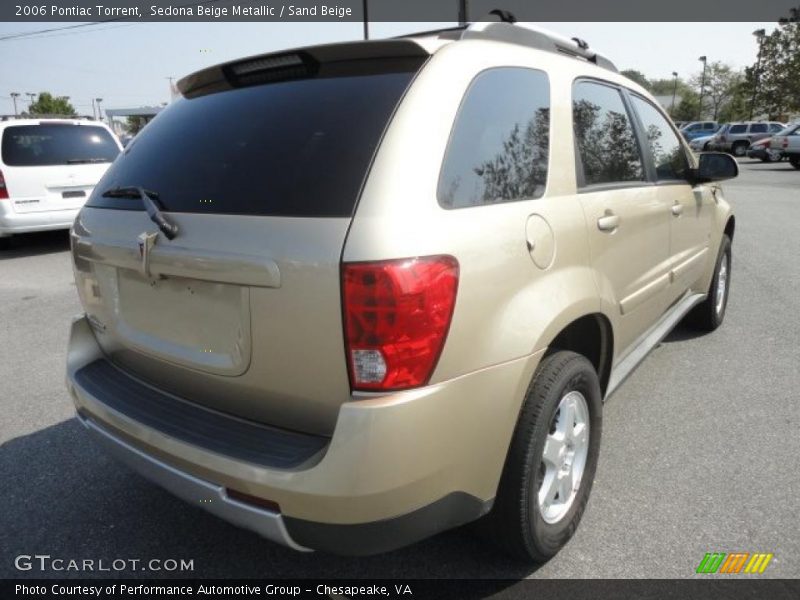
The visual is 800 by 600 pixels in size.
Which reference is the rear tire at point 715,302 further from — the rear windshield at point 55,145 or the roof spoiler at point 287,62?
the rear windshield at point 55,145

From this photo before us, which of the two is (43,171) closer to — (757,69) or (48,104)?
(757,69)

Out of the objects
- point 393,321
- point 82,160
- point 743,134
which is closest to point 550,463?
point 393,321

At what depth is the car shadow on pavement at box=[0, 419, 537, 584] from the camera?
224 cm

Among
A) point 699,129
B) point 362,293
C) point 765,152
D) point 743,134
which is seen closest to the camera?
point 362,293

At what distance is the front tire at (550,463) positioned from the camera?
6.45ft

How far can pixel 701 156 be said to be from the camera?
3.85 m

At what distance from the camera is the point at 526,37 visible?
2320mm

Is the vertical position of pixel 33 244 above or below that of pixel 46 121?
below

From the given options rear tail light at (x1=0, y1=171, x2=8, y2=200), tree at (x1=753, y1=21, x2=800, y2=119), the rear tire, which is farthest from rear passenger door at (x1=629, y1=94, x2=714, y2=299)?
tree at (x1=753, y1=21, x2=800, y2=119)

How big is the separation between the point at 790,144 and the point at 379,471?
27135 mm

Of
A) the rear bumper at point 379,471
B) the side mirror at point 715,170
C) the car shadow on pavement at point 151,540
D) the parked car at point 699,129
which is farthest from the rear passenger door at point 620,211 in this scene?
the parked car at point 699,129

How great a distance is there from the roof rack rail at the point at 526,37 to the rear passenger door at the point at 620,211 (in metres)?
0.17

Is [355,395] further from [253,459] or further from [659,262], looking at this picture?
[659,262]

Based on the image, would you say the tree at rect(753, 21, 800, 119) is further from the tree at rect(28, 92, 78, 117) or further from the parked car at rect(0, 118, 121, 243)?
the tree at rect(28, 92, 78, 117)
